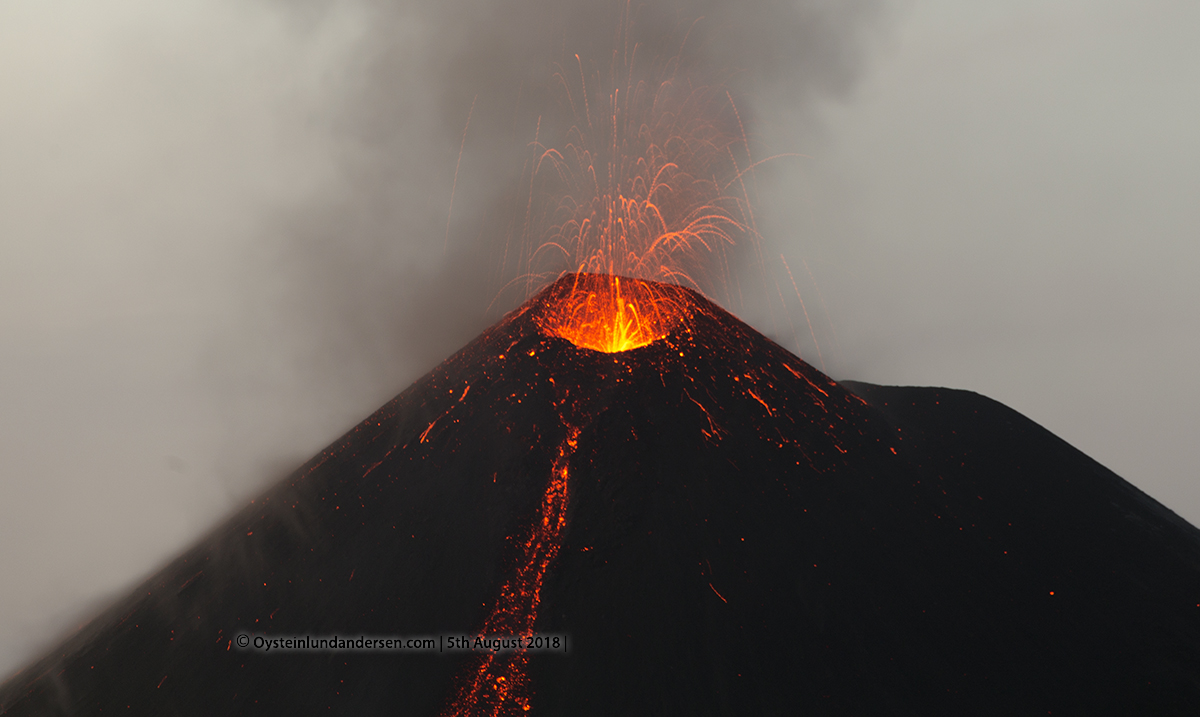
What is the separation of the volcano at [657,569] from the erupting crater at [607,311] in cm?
37

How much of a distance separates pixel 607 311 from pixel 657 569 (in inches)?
296

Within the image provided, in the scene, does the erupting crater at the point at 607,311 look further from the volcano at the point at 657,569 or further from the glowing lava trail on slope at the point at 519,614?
the glowing lava trail on slope at the point at 519,614

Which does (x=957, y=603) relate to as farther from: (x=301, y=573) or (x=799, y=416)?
(x=301, y=573)

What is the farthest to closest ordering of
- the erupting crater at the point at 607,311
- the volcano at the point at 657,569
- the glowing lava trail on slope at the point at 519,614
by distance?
the erupting crater at the point at 607,311 < the volcano at the point at 657,569 < the glowing lava trail on slope at the point at 519,614

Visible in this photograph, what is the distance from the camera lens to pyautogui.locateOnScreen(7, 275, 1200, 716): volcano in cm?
915

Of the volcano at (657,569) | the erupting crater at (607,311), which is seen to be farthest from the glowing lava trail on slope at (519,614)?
the erupting crater at (607,311)

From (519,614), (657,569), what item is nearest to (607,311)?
(657,569)

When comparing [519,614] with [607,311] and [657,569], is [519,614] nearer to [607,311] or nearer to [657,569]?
[657,569]

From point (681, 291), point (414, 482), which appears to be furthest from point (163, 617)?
point (681, 291)

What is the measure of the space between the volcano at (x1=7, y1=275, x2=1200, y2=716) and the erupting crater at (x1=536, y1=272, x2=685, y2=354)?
1.20ft

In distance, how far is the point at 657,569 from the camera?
9891 millimetres

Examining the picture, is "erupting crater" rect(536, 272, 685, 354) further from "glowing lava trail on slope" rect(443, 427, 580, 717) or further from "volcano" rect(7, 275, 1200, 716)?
"glowing lava trail on slope" rect(443, 427, 580, 717)

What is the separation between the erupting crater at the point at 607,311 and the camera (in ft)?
48.8

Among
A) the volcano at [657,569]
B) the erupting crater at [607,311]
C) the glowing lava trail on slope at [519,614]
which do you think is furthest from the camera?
the erupting crater at [607,311]
